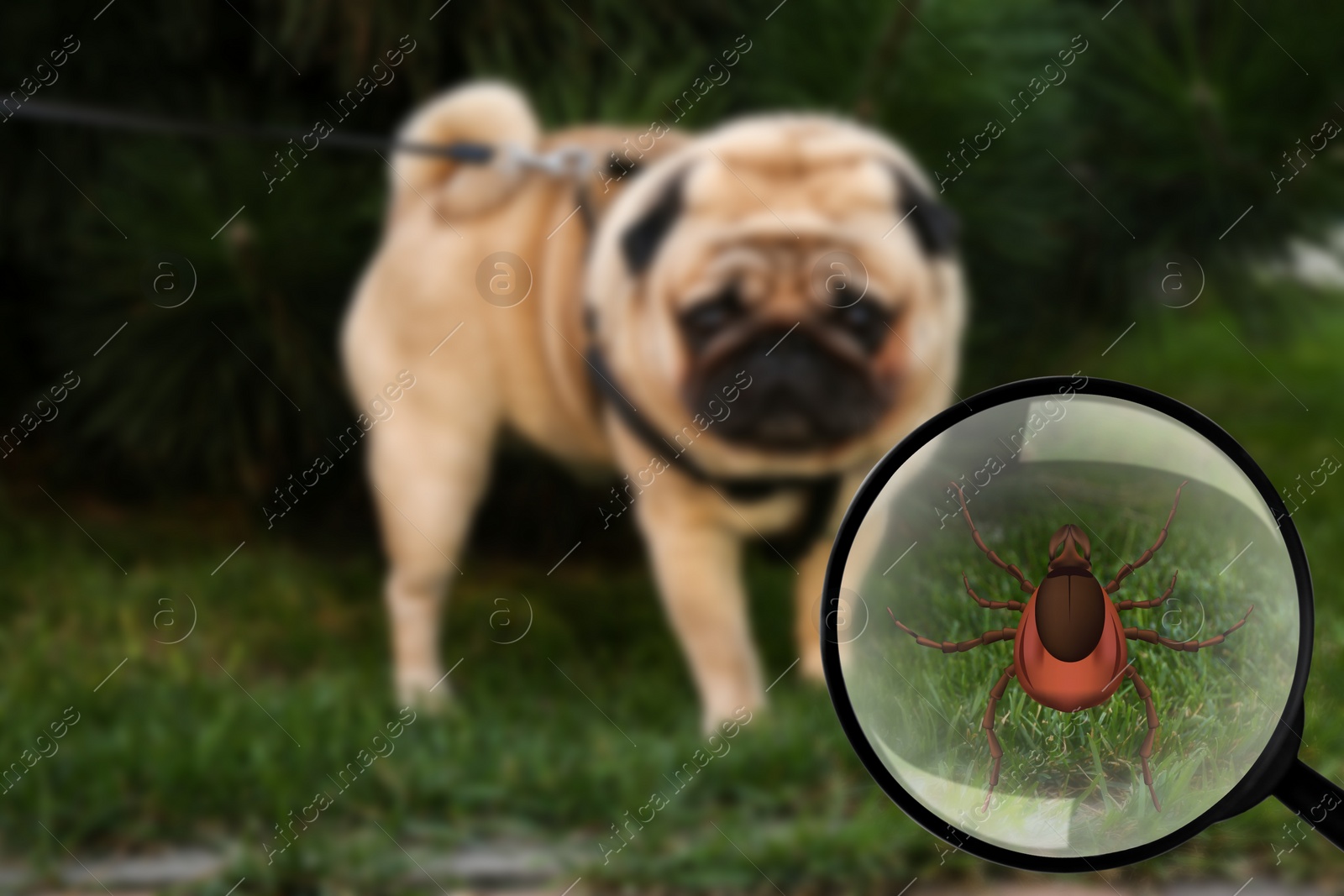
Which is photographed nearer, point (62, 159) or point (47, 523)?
point (62, 159)

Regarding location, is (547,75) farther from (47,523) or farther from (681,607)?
Answer: (47,523)

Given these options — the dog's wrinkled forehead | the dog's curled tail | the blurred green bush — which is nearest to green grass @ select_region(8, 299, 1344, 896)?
the blurred green bush

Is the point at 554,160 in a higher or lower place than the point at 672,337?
higher

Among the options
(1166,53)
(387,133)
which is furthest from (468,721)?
(1166,53)

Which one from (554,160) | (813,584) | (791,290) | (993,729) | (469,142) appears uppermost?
(469,142)

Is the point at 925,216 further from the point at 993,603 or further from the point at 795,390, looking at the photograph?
the point at 993,603

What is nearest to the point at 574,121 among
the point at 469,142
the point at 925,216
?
the point at 469,142

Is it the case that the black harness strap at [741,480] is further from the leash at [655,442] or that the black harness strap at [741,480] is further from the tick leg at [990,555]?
the tick leg at [990,555]
